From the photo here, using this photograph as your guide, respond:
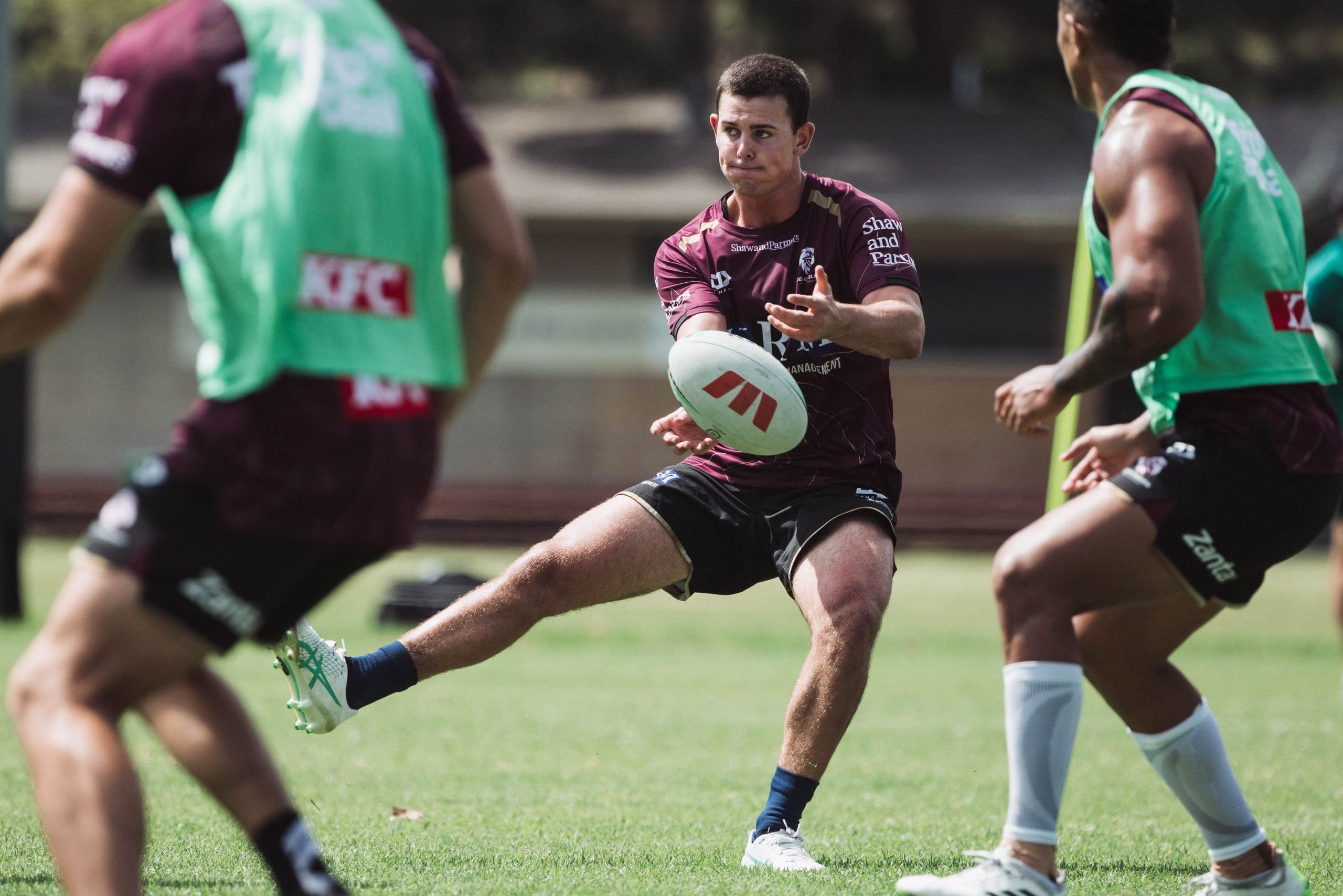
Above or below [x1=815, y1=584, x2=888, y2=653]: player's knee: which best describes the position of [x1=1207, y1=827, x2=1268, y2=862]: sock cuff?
below

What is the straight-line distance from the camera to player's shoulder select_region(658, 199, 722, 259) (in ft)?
18.4

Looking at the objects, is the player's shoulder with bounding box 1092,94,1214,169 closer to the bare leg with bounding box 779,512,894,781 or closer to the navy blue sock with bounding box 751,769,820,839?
the bare leg with bounding box 779,512,894,781

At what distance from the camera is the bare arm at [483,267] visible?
3.22m

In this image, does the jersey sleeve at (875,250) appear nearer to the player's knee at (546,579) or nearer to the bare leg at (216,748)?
the player's knee at (546,579)

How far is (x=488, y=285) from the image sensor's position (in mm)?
3262

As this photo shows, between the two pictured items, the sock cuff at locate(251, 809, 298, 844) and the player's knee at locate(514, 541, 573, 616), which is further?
the player's knee at locate(514, 541, 573, 616)

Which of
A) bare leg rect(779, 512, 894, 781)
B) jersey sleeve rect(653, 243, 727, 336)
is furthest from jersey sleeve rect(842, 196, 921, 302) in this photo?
bare leg rect(779, 512, 894, 781)

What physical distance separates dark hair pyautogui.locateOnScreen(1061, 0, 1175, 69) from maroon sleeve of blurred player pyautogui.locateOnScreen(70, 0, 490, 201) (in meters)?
1.99

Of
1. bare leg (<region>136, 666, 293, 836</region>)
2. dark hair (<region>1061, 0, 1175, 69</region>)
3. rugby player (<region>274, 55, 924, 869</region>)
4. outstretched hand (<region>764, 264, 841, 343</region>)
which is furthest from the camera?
rugby player (<region>274, 55, 924, 869</region>)

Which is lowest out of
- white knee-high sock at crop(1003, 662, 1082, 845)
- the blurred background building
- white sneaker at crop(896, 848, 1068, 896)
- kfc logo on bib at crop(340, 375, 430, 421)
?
the blurred background building

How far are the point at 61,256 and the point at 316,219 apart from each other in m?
0.44

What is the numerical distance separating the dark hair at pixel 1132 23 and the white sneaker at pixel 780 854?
2.39 metres

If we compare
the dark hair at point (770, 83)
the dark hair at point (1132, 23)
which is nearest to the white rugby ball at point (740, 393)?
the dark hair at point (770, 83)

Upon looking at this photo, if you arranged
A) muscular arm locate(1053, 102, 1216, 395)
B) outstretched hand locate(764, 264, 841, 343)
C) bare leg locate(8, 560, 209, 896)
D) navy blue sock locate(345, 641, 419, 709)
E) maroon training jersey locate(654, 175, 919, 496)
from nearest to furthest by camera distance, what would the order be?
bare leg locate(8, 560, 209, 896), muscular arm locate(1053, 102, 1216, 395), outstretched hand locate(764, 264, 841, 343), navy blue sock locate(345, 641, 419, 709), maroon training jersey locate(654, 175, 919, 496)
